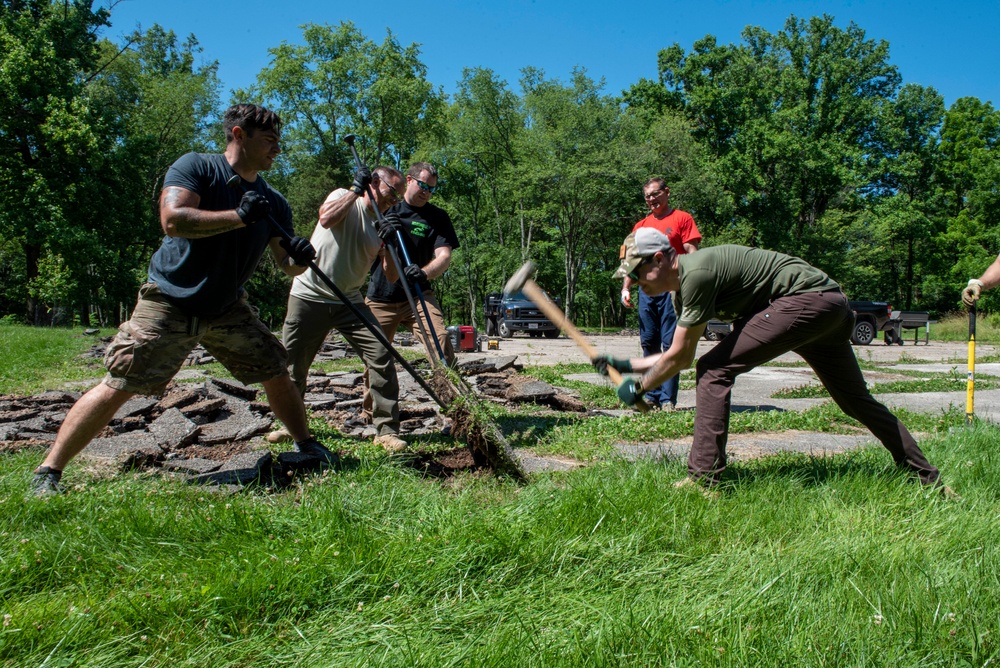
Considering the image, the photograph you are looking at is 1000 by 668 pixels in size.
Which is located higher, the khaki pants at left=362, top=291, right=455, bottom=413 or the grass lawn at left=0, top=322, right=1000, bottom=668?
the khaki pants at left=362, top=291, right=455, bottom=413

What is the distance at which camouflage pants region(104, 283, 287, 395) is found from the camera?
140 inches

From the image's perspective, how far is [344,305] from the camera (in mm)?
5156

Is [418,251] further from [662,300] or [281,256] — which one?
[662,300]

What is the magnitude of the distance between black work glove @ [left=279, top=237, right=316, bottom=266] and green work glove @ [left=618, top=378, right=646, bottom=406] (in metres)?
1.88

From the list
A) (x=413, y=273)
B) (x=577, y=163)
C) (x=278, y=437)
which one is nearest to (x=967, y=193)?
(x=577, y=163)

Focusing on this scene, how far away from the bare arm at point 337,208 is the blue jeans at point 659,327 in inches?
118

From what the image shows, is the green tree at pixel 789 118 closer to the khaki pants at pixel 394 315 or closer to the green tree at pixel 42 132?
the green tree at pixel 42 132

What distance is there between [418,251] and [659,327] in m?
2.46

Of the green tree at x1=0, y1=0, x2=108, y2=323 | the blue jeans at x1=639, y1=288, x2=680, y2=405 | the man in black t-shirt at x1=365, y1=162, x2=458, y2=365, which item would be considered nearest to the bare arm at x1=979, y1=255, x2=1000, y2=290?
the blue jeans at x1=639, y1=288, x2=680, y2=405

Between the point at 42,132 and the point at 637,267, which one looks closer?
the point at 637,267

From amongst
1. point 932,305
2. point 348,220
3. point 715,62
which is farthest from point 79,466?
point 932,305

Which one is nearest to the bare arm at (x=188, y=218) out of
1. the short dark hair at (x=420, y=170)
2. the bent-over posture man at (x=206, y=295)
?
the bent-over posture man at (x=206, y=295)

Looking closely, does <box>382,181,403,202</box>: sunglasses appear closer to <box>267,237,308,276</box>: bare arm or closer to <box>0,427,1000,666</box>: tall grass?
<box>267,237,308,276</box>: bare arm

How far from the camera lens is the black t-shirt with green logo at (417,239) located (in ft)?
19.3
